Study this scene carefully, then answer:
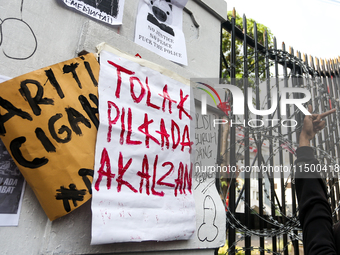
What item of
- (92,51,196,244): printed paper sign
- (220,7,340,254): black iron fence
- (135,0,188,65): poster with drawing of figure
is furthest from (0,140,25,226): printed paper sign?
(220,7,340,254): black iron fence

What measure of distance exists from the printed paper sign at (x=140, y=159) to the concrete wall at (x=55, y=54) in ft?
0.33

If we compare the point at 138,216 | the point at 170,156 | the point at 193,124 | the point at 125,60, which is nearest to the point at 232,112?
the point at 193,124

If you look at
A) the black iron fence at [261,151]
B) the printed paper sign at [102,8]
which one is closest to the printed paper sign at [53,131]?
the printed paper sign at [102,8]

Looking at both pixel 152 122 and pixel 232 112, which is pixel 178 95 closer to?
pixel 152 122

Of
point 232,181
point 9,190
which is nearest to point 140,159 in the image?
point 9,190

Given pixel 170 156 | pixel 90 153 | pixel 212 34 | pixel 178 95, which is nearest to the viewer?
pixel 90 153

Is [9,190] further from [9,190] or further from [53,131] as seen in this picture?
[53,131]

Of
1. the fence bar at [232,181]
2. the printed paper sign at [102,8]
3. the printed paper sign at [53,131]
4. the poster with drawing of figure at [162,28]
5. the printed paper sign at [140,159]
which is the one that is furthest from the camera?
the fence bar at [232,181]

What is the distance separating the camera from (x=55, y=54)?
1423mm

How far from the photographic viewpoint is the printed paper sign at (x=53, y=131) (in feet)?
3.62

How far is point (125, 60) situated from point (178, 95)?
0.46 m

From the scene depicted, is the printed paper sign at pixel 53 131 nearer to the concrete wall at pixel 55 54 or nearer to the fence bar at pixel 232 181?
the concrete wall at pixel 55 54

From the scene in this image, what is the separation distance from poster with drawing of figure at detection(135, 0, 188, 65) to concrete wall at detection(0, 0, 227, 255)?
7 centimetres

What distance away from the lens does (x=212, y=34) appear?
2398 millimetres
